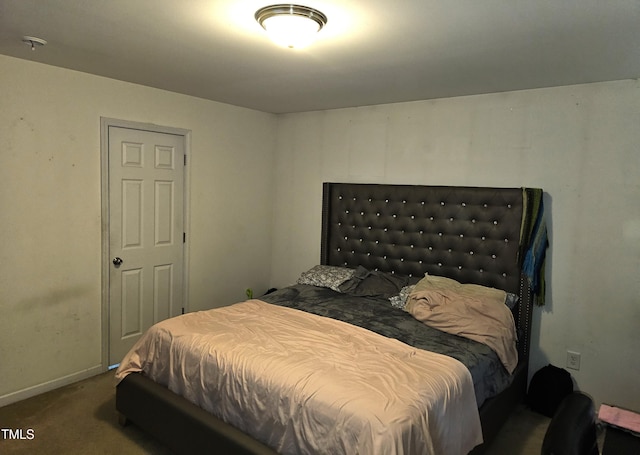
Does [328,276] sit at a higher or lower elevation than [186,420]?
higher

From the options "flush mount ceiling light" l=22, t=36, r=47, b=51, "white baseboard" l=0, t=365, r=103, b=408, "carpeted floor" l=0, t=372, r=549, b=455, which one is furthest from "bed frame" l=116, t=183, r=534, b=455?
"flush mount ceiling light" l=22, t=36, r=47, b=51

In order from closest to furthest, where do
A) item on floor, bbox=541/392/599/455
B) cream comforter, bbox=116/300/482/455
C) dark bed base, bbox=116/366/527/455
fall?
item on floor, bbox=541/392/599/455 → cream comforter, bbox=116/300/482/455 → dark bed base, bbox=116/366/527/455

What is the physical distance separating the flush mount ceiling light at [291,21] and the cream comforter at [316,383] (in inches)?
62.4

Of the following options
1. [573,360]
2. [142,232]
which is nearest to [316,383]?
[573,360]

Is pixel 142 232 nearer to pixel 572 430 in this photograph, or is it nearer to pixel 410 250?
pixel 410 250

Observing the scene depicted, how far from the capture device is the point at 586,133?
2873mm

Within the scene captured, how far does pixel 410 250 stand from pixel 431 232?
25cm

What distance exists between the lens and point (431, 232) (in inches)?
137

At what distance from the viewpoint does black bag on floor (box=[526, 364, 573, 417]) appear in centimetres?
288

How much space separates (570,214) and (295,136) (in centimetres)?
272

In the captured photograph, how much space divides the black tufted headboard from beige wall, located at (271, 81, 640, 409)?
6.0 inches

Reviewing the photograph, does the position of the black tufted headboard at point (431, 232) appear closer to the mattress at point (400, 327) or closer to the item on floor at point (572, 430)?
the mattress at point (400, 327)

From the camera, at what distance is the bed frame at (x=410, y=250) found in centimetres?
218

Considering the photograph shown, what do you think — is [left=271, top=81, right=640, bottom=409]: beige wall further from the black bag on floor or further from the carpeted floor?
the carpeted floor
